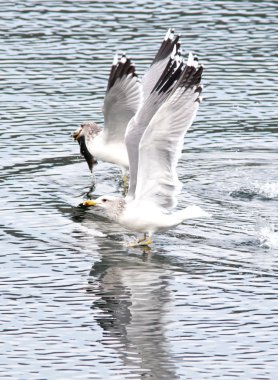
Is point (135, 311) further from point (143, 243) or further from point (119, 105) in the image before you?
point (119, 105)

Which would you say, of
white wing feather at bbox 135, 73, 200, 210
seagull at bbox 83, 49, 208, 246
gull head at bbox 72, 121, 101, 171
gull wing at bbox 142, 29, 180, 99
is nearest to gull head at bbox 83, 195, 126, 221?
seagull at bbox 83, 49, 208, 246

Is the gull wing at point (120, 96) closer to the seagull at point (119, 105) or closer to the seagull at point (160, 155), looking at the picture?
the seagull at point (119, 105)

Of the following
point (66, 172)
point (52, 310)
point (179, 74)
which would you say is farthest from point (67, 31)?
point (52, 310)

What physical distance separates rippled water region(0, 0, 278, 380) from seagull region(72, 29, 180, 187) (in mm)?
401

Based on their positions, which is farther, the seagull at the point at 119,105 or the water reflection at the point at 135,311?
the seagull at the point at 119,105

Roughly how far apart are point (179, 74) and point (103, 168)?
14.7ft

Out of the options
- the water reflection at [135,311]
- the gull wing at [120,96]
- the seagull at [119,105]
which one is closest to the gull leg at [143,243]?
the water reflection at [135,311]

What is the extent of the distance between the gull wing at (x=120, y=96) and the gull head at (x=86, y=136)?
37cm

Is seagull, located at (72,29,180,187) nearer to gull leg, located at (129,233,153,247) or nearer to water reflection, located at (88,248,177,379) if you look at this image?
gull leg, located at (129,233,153,247)

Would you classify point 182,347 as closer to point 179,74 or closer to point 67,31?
point 179,74

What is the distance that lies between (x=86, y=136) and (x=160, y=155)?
3.75 m

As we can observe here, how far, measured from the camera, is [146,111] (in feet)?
43.7

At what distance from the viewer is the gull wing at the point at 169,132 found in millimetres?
12469

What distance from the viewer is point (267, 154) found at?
16.9 metres
